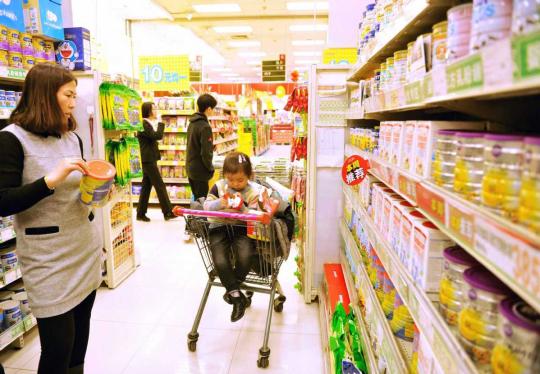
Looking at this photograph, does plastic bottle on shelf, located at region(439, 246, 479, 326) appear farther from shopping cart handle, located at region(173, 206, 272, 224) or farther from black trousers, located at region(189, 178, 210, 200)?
black trousers, located at region(189, 178, 210, 200)

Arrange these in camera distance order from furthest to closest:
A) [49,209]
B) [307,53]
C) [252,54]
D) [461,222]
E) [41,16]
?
[252,54] → [307,53] → [41,16] → [49,209] → [461,222]

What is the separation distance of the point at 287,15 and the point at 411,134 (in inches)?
430

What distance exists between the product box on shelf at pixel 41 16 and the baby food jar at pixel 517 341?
3.63 metres

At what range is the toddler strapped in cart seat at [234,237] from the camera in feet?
8.93

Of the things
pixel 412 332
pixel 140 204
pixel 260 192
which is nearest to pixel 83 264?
pixel 260 192

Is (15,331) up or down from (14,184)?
down

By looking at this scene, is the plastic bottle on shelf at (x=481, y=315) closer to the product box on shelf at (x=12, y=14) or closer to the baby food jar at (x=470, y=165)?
the baby food jar at (x=470, y=165)

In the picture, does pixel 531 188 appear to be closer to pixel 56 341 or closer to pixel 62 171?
pixel 62 171

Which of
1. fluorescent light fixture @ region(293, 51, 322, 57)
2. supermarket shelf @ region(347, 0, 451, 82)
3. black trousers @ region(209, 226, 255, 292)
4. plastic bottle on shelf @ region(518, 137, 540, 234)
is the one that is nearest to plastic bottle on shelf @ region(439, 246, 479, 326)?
plastic bottle on shelf @ region(518, 137, 540, 234)

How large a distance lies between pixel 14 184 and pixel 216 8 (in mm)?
9919

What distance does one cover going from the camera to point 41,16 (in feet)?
10.2

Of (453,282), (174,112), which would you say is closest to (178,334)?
(453,282)

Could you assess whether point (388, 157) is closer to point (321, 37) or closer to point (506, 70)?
point (506, 70)

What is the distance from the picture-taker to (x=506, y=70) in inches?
27.8
